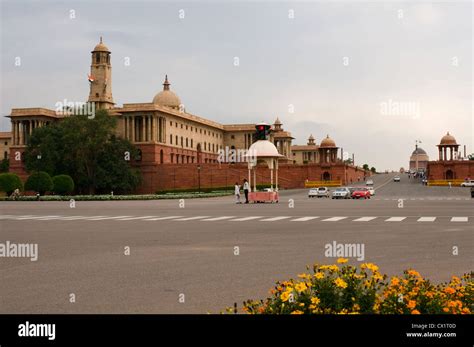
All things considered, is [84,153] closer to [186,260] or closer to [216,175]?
[216,175]

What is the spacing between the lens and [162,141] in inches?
4377

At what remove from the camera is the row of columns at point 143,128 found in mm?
108062

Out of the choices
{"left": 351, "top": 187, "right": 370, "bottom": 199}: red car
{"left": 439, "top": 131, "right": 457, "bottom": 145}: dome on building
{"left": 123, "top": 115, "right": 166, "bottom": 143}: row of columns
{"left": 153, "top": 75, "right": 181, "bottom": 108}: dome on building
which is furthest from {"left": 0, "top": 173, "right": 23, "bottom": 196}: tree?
{"left": 439, "top": 131, "right": 457, "bottom": 145}: dome on building

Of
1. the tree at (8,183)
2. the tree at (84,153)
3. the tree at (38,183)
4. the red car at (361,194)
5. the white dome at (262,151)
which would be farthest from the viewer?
the tree at (84,153)

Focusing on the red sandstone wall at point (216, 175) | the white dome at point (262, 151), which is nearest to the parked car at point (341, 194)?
the white dome at point (262, 151)

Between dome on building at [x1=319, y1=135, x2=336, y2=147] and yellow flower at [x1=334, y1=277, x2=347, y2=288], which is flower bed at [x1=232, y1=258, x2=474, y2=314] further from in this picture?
dome on building at [x1=319, y1=135, x2=336, y2=147]

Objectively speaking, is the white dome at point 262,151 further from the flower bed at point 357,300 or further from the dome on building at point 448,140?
the dome on building at point 448,140

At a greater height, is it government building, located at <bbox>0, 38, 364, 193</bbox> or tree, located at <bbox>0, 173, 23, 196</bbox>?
government building, located at <bbox>0, 38, 364, 193</bbox>

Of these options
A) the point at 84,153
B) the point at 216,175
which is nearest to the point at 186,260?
the point at 84,153

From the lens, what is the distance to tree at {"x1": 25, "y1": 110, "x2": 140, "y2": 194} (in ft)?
291

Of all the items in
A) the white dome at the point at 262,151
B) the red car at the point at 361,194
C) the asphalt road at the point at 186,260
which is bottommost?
the asphalt road at the point at 186,260

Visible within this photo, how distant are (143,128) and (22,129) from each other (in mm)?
26008
